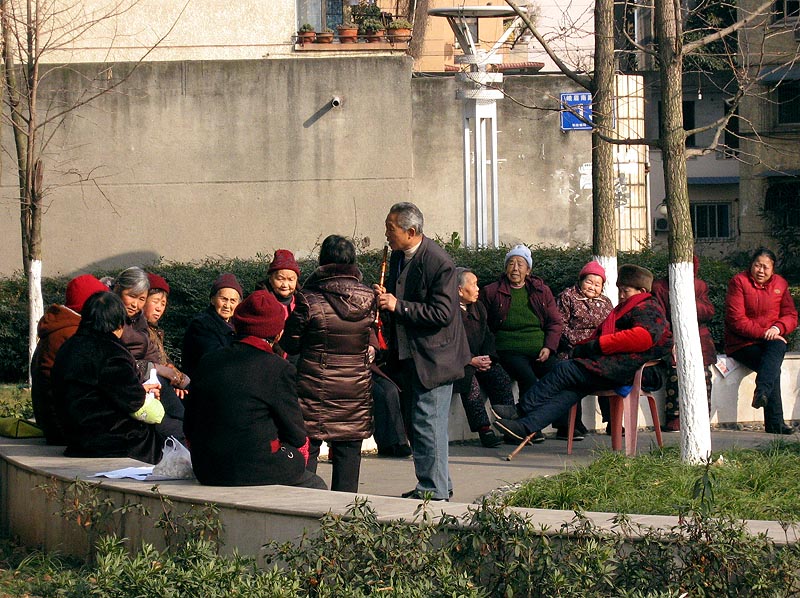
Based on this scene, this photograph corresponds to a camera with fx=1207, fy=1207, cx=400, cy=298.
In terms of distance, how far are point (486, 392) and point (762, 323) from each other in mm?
2682

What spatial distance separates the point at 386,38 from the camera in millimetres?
17703

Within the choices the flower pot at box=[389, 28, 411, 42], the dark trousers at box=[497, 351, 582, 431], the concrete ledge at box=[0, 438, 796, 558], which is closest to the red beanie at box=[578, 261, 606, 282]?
the dark trousers at box=[497, 351, 582, 431]

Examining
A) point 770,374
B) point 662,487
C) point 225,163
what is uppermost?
point 225,163

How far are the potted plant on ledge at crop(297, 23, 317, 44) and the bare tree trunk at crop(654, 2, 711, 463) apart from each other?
10.3 m

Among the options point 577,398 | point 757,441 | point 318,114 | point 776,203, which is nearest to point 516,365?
point 577,398

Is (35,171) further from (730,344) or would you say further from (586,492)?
(586,492)

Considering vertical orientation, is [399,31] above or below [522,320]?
above

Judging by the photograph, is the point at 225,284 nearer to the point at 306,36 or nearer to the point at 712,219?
the point at 306,36

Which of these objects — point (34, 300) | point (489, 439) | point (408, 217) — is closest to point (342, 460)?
point (408, 217)

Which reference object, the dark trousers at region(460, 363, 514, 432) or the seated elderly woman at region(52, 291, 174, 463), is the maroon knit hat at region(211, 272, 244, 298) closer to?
the seated elderly woman at region(52, 291, 174, 463)

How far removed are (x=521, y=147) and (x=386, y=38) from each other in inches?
103

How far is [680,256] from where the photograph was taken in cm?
773

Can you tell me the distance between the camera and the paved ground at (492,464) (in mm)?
8117

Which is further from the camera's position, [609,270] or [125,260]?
[125,260]
